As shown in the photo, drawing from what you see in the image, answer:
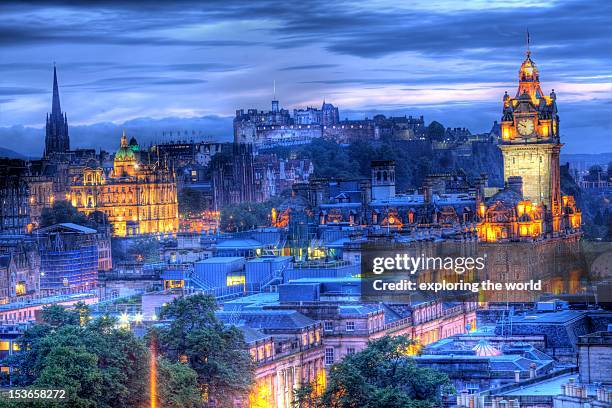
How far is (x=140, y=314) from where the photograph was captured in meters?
101

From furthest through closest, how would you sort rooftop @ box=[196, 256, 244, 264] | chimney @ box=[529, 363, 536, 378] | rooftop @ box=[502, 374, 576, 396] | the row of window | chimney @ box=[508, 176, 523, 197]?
chimney @ box=[508, 176, 523, 197], rooftop @ box=[196, 256, 244, 264], the row of window, chimney @ box=[529, 363, 536, 378], rooftop @ box=[502, 374, 576, 396]

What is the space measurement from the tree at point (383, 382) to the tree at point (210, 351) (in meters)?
4.27

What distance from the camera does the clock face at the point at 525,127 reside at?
15838cm

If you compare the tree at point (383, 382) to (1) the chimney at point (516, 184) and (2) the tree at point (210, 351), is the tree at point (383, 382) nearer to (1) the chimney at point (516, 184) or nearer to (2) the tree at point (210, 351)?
(2) the tree at point (210, 351)

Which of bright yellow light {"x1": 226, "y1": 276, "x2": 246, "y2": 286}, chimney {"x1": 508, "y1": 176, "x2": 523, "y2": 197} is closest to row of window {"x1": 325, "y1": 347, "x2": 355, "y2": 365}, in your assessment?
bright yellow light {"x1": 226, "y1": 276, "x2": 246, "y2": 286}

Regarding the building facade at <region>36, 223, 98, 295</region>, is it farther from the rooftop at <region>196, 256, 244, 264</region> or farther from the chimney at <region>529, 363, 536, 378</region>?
the chimney at <region>529, 363, 536, 378</region>

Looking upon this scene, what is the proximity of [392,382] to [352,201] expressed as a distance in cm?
9073

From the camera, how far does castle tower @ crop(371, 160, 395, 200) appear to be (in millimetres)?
166500

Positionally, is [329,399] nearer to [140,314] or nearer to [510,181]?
[140,314]

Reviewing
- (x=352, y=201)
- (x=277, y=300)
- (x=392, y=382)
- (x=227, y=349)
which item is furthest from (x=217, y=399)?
(x=352, y=201)

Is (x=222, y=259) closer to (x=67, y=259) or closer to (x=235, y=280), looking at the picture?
(x=235, y=280)

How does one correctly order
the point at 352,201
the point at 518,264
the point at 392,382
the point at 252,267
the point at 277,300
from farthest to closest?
1. the point at 352,201
2. the point at 518,264
3. the point at 252,267
4. the point at 277,300
5. the point at 392,382

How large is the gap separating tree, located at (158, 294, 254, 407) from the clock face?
81210 mm

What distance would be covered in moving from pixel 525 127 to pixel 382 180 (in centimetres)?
1496
